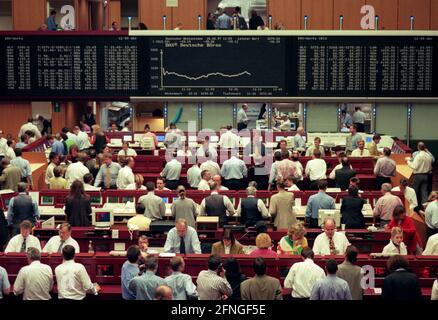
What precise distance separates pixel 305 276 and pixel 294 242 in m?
1.41

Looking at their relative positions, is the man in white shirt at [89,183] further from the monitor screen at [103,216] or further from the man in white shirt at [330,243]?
the man in white shirt at [330,243]

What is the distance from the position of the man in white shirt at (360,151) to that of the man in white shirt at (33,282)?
35.3ft

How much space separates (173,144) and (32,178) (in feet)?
10.7

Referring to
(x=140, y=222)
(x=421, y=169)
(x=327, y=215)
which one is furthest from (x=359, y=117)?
(x=140, y=222)

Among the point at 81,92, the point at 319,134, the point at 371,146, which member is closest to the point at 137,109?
the point at 81,92

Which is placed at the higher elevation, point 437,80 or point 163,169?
point 437,80

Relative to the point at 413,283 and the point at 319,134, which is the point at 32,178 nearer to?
the point at 319,134

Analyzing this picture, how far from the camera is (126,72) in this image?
74.9 feet

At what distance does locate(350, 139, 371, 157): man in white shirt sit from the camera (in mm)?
20828

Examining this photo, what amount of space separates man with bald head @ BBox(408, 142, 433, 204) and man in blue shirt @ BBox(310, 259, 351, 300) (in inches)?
376

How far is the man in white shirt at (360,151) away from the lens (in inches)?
820

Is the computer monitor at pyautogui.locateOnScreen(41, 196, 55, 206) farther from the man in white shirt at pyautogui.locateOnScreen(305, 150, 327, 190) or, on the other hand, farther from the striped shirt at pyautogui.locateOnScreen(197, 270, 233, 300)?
the striped shirt at pyautogui.locateOnScreen(197, 270, 233, 300)

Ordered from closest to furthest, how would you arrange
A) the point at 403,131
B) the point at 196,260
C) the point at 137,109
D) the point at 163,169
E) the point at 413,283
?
1. the point at 413,283
2. the point at 196,260
3. the point at 163,169
4. the point at 403,131
5. the point at 137,109

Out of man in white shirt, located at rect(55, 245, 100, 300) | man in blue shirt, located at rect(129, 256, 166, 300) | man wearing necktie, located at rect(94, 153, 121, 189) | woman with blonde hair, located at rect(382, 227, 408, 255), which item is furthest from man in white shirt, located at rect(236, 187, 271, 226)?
man in blue shirt, located at rect(129, 256, 166, 300)
